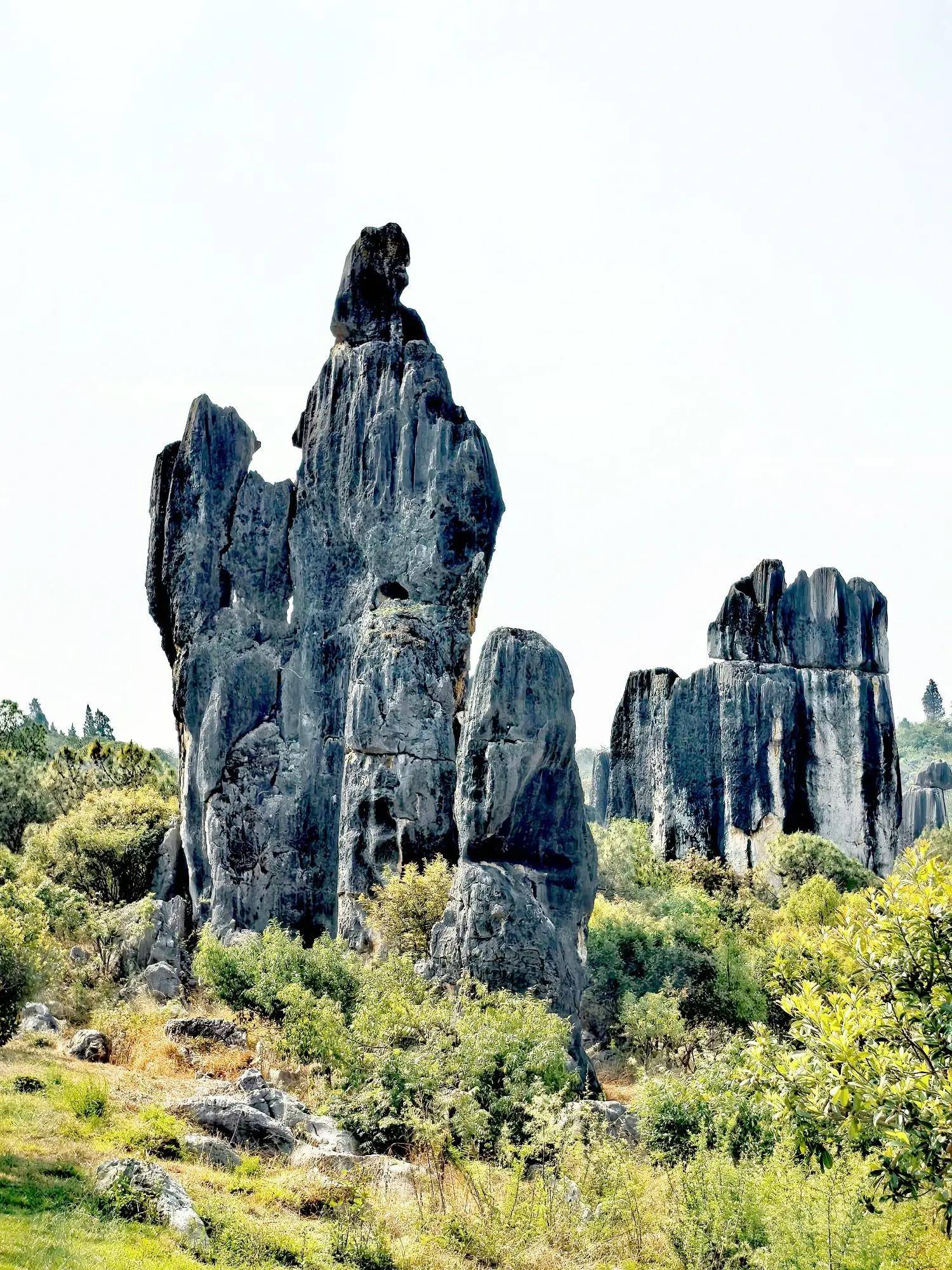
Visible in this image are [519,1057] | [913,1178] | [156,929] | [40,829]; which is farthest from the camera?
[40,829]

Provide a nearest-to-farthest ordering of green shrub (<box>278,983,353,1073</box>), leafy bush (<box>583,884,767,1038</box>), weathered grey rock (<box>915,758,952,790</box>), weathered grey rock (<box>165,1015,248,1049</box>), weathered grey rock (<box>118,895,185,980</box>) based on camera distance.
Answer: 1. green shrub (<box>278,983,353,1073</box>)
2. weathered grey rock (<box>165,1015,248,1049</box>)
3. leafy bush (<box>583,884,767,1038</box>)
4. weathered grey rock (<box>118,895,185,980</box>)
5. weathered grey rock (<box>915,758,952,790</box>)

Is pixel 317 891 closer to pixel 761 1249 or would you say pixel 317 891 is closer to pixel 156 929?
pixel 156 929

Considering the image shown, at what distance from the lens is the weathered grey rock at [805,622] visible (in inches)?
1380

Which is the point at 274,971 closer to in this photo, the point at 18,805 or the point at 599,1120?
the point at 599,1120

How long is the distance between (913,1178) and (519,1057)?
7.42m

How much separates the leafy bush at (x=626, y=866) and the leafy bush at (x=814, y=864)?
3297mm

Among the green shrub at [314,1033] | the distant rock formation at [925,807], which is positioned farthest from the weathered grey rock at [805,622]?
the distant rock formation at [925,807]

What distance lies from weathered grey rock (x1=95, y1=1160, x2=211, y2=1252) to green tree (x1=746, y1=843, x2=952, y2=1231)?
529 centimetres

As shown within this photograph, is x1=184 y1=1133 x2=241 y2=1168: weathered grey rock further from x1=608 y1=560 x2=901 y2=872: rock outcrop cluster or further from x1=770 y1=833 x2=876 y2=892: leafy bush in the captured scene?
x1=608 y1=560 x2=901 y2=872: rock outcrop cluster

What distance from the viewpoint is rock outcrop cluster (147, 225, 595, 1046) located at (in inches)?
892

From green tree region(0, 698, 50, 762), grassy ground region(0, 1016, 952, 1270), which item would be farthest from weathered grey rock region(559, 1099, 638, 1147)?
green tree region(0, 698, 50, 762)

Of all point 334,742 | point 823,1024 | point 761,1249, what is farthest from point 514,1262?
point 334,742

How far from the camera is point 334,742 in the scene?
1050 inches

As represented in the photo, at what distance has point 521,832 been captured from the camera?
55.5 ft
